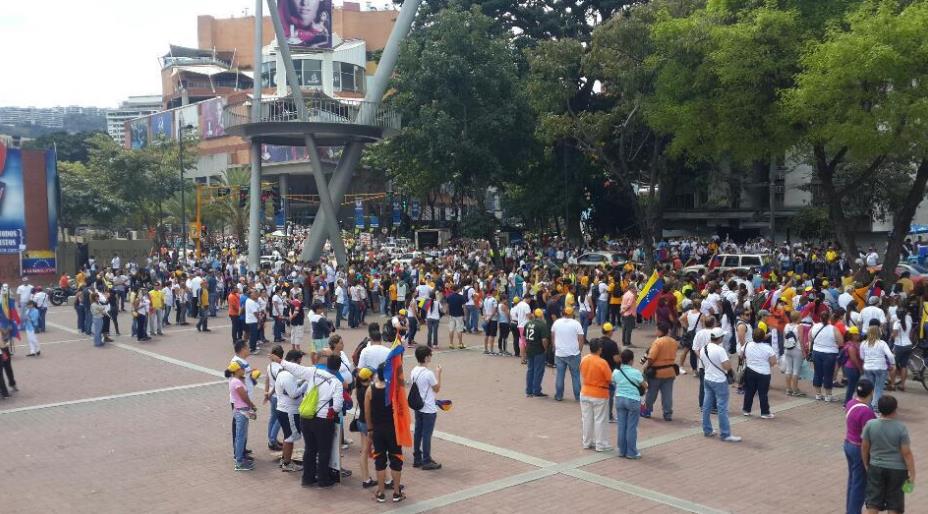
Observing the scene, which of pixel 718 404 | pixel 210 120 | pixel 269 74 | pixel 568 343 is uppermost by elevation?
pixel 269 74

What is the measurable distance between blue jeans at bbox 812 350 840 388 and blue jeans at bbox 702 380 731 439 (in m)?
2.89

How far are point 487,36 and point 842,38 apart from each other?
1971cm

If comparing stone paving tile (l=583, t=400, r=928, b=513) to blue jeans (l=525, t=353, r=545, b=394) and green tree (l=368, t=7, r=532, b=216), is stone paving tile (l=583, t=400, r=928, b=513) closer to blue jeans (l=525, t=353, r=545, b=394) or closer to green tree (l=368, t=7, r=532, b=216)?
blue jeans (l=525, t=353, r=545, b=394)

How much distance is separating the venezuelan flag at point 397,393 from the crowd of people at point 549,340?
0.13ft

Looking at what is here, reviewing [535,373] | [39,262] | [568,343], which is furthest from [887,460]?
[39,262]

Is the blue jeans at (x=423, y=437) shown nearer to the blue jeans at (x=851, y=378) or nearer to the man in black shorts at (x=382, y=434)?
the man in black shorts at (x=382, y=434)

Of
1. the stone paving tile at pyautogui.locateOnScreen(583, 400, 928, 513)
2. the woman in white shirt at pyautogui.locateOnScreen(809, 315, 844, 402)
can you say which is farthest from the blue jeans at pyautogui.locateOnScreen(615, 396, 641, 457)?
the woman in white shirt at pyautogui.locateOnScreen(809, 315, 844, 402)

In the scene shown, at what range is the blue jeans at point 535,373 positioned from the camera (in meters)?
13.5

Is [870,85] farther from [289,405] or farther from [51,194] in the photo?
[51,194]

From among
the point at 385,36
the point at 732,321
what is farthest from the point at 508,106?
the point at 385,36

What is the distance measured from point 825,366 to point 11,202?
36.7m

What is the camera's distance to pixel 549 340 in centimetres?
1636

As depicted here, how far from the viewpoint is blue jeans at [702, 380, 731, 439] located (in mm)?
10703

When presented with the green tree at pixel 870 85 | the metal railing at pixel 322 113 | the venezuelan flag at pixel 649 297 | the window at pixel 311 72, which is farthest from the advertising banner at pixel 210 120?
the venezuelan flag at pixel 649 297
